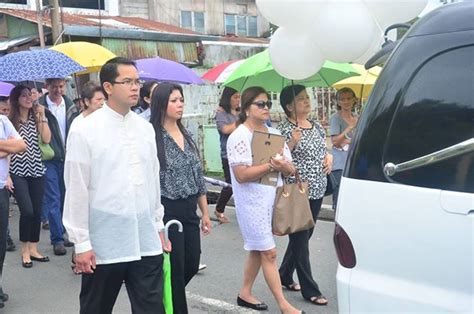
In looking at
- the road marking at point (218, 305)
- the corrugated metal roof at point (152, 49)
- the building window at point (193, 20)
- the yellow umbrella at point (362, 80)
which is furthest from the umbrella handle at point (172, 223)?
the building window at point (193, 20)

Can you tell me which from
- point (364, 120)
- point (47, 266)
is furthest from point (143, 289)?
point (47, 266)

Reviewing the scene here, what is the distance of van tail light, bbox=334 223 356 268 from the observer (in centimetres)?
244

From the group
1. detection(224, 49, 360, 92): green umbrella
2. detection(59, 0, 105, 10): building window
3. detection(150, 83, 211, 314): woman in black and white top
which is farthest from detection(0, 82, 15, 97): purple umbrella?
detection(59, 0, 105, 10): building window

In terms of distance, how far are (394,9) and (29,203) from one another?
3.63 metres

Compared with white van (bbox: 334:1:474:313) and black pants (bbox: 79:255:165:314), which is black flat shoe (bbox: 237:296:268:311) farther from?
white van (bbox: 334:1:474:313)

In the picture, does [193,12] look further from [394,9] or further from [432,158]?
[432,158]

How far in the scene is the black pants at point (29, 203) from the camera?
544 cm

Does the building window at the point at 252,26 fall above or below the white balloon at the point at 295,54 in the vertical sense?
above

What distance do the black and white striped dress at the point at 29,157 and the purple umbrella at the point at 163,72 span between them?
171 centimetres

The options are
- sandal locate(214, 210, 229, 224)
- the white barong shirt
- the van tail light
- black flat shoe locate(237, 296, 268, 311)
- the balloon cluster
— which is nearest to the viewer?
the van tail light

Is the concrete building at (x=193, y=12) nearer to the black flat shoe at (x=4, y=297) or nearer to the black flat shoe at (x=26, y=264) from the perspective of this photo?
the black flat shoe at (x=26, y=264)

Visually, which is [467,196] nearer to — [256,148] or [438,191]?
[438,191]

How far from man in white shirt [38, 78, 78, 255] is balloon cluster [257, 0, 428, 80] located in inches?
111

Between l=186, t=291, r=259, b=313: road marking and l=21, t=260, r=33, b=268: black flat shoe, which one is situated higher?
l=21, t=260, r=33, b=268: black flat shoe
